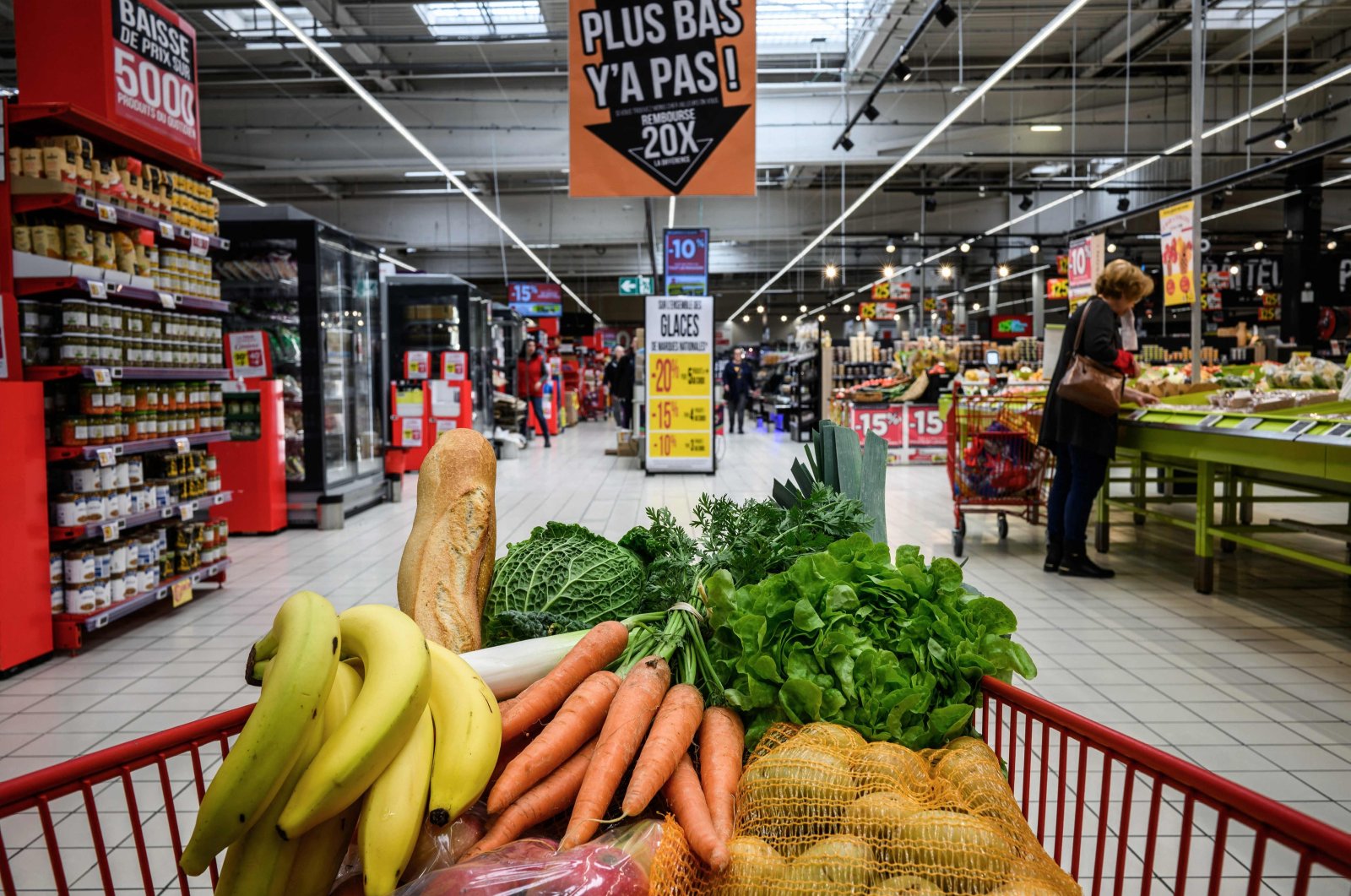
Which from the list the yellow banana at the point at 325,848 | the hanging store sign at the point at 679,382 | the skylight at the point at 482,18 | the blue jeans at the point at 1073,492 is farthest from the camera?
the skylight at the point at 482,18

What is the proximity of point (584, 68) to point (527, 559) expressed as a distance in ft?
10.1

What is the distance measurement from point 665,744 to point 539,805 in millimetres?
176

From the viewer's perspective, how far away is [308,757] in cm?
94

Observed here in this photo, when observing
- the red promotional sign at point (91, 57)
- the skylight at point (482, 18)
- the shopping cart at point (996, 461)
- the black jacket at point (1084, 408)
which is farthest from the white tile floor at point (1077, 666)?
the skylight at point (482, 18)

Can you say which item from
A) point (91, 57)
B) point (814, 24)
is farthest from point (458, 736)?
point (814, 24)

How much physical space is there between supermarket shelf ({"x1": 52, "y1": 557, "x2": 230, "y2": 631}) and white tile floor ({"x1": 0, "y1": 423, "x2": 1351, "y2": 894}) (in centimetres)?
15

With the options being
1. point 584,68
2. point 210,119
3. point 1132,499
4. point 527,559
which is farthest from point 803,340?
point 527,559

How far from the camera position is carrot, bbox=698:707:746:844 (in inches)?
42.9

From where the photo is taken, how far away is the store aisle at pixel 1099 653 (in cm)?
299

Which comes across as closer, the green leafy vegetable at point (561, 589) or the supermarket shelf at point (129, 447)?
the green leafy vegetable at point (561, 589)

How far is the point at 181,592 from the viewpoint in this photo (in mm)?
4805

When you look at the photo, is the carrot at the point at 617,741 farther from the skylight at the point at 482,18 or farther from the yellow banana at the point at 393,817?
the skylight at the point at 482,18

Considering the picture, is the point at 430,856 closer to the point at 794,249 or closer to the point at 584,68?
the point at 584,68

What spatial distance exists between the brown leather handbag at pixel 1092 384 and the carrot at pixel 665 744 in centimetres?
441
